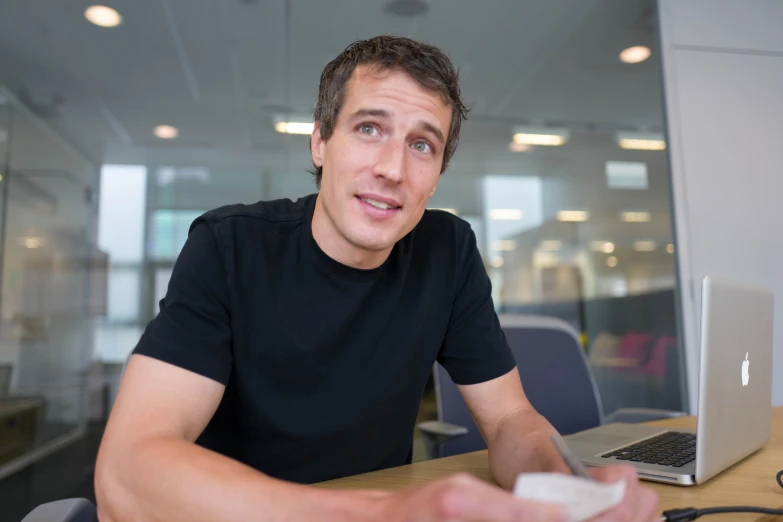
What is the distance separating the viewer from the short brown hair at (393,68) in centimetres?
112

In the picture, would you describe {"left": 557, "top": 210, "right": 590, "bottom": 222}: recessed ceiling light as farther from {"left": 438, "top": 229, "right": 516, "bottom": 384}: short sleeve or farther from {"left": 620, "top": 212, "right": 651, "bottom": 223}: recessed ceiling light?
{"left": 438, "top": 229, "right": 516, "bottom": 384}: short sleeve

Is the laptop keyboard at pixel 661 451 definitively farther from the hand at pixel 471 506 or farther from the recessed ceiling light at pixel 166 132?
the recessed ceiling light at pixel 166 132

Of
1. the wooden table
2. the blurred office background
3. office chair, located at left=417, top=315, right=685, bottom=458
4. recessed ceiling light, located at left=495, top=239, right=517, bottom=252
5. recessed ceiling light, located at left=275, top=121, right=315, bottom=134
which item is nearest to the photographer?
the wooden table

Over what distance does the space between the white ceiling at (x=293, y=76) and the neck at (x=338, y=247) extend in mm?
2083

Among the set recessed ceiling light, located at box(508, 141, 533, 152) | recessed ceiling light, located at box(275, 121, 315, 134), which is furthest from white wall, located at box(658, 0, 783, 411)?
recessed ceiling light, located at box(275, 121, 315, 134)

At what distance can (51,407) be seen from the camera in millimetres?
2709

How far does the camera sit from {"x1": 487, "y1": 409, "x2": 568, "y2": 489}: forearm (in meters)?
0.85

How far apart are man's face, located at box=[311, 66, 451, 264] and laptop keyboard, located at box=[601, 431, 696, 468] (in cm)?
57

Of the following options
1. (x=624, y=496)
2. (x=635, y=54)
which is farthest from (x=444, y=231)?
(x=635, y=54)

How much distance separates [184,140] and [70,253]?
799 millimetres

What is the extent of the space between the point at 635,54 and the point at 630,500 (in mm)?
3779

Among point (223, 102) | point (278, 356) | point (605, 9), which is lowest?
point (278, 356)

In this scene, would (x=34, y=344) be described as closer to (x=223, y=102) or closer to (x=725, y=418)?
(x=223, y=102)

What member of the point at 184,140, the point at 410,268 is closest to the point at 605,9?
the point at 184,140
